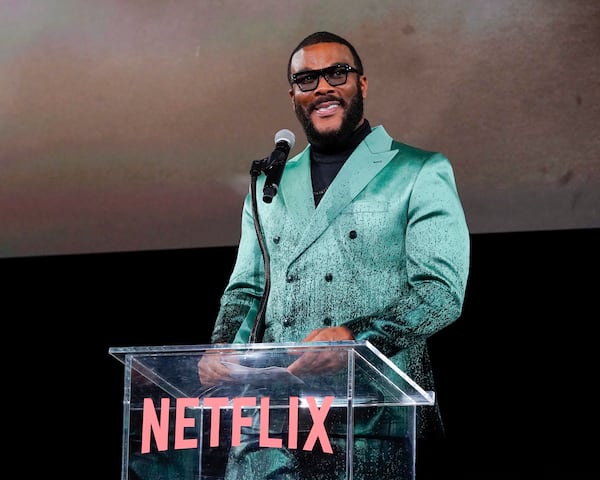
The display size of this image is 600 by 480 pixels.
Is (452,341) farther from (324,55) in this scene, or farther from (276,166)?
(276,166)

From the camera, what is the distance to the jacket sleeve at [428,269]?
103 inches

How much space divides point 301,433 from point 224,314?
0.80 metres

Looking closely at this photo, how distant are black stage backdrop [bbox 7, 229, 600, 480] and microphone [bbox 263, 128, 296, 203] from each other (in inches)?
37.0

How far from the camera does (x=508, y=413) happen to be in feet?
12.3

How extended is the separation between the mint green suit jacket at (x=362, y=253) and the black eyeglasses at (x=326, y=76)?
0.19m

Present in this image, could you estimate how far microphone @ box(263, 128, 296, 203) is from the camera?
266 cm

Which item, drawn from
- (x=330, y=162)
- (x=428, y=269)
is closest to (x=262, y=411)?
(x=428, y=269)

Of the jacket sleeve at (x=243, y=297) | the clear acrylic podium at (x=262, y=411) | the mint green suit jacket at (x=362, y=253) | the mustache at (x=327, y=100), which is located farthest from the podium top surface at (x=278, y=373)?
the mustache at (x=327, y=100)

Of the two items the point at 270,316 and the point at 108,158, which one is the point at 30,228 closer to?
the point at 108,158

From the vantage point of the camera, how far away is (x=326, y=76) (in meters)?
3.03

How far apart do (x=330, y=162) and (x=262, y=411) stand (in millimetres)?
1068

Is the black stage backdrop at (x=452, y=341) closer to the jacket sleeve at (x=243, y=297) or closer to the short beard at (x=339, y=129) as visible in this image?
the jacket sleeve at (x=243, y=297)

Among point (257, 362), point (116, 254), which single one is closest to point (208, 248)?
point (116, 254)

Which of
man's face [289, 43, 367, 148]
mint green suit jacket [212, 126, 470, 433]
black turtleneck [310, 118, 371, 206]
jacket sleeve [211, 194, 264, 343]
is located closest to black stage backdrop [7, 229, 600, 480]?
mint green suit jacket [212, 126, 470, 433]
